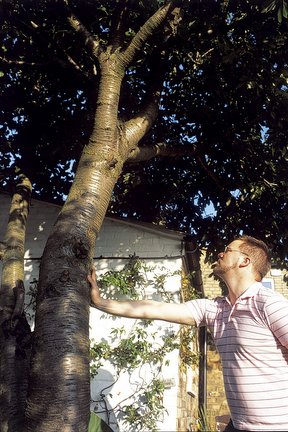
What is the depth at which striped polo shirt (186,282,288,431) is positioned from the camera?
237 centimetres

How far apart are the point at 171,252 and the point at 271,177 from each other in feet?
6.63

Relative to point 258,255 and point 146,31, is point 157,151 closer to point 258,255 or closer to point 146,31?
point 146,31

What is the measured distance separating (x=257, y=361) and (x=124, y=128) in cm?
347

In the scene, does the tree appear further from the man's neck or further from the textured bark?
the man's neck

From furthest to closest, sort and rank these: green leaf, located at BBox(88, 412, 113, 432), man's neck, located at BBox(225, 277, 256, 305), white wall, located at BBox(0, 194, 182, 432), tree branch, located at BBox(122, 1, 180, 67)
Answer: white wall, located at BBox(0, 194, 182, 432)
tree branch, located at BBox(122, 1, 180, 67)
green leaf, located at BBox(88, 412, 113, 432)
man's neck, located at BBox(225, 277, 256, 305)

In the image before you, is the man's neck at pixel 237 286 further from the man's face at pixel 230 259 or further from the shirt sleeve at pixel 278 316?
the shirt sleeve at pixel 278 316

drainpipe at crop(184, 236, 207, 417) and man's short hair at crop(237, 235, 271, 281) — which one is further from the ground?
drainpipe at crop(184, 236, 207, 417)

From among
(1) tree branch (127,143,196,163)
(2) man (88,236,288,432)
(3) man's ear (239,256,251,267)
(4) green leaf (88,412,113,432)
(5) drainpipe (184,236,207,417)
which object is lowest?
(4) green leaf (88,412,113,432)

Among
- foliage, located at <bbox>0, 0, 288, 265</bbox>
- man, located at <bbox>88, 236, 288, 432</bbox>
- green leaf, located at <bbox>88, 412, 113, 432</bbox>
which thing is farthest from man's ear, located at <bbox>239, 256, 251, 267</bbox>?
foliage, located at <bbox>0, 0, 288, 265</bbox>

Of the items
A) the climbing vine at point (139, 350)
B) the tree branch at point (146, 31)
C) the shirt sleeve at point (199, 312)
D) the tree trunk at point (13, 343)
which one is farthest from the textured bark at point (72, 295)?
the climbing vine at point (139, 350)

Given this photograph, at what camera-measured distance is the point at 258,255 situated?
9.59 feet

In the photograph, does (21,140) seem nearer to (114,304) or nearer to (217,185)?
(217,185)

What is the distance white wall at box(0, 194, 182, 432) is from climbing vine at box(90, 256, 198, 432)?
0.07 meters

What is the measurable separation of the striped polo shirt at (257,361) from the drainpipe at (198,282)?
350 centimetres
